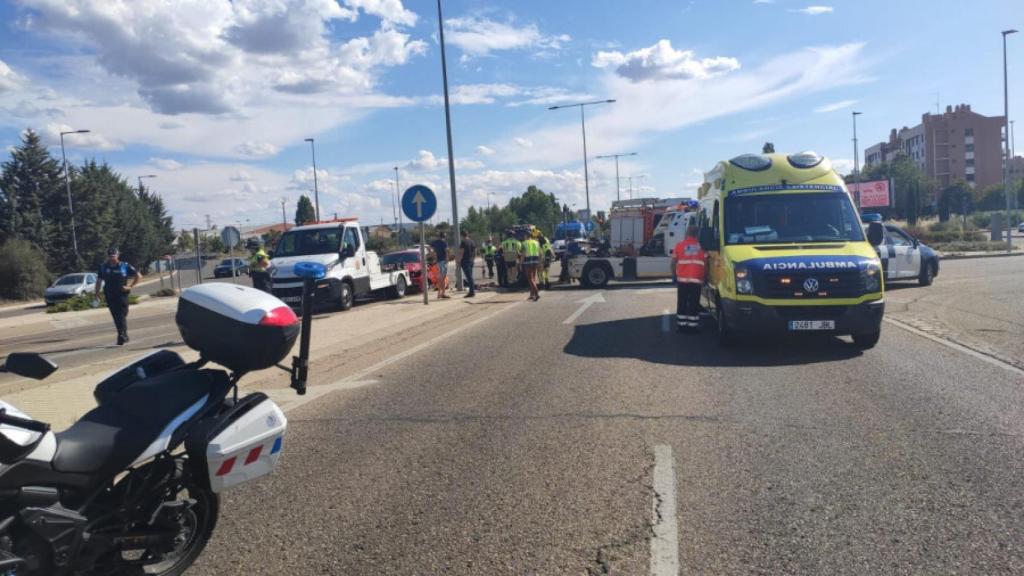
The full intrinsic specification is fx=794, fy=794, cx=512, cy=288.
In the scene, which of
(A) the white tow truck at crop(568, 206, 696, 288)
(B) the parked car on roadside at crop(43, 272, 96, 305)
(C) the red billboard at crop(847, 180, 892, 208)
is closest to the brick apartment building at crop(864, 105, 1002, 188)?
(C) the red billboard at crop(847, 180, 892, 208)

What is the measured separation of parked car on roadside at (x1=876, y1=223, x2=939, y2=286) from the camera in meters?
20.8

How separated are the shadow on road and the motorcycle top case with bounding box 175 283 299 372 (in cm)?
657

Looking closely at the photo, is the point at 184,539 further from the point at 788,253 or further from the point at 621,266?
the point at 621,266

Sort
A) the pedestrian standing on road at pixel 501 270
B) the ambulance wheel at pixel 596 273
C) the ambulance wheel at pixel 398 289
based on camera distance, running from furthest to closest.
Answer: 1. the pedestrian standing on road at pixel 501 270
2. the ambulance wheel at pixel 596 273
3. the ambulance wheel at pixel 398 289

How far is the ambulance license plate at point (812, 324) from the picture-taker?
32.6 feet

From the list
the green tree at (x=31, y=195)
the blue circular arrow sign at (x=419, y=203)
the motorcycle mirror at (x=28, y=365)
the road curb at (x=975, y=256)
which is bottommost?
the road curb at (x=975, y=256)

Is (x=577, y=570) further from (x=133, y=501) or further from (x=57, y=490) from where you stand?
(x=57, y=490)

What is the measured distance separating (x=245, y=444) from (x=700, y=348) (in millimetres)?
8207

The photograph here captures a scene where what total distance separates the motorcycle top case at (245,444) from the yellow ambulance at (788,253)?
743 centimetres

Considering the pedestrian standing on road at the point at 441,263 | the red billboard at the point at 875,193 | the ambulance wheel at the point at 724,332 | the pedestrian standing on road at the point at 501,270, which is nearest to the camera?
the ambulance wheel at the point at 724,332

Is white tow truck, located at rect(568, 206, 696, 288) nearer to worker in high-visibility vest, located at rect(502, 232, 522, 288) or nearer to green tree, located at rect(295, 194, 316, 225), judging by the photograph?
worker in high-visibility vest, located at rect(502, 232, 522, 288)

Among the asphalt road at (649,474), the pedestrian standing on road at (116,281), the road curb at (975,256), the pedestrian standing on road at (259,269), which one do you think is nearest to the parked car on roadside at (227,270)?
the pedestrian standing on road at (259,269)

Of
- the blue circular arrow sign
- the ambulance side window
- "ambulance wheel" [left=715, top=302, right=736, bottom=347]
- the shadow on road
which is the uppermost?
the blue circular arrow sign

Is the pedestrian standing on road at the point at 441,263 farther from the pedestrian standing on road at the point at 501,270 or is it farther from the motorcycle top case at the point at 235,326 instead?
the motorcycle top case at the point at 235,326
